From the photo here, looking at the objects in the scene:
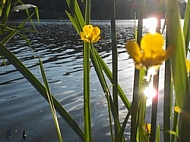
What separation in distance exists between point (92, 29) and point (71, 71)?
8.20 metres

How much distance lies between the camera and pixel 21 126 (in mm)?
4621

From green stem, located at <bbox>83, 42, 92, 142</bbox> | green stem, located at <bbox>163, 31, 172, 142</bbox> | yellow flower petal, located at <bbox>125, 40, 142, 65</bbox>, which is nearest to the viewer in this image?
yellow flower petal, located at <bbox>125, 40, 142, 65</bbox>

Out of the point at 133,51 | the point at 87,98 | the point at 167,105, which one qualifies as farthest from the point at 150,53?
the point at 87,98

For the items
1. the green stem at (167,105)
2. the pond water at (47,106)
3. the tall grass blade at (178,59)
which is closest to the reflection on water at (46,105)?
the pond water at (47,106)

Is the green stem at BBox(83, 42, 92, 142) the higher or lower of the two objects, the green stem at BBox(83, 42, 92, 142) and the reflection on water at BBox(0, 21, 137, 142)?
the higher

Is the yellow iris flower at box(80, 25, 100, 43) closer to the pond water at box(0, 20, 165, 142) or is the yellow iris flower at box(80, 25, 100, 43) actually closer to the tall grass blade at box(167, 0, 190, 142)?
Answer: the tall grass blade at box(167, 0, 190, 142)

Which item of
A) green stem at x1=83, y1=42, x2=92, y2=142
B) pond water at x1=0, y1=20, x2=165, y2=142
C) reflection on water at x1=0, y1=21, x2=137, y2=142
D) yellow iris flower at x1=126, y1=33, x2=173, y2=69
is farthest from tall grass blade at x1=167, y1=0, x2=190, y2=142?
reflection on water at x1=0, y1=21, x2=137, y2=142

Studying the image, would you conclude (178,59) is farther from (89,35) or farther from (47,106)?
(47,106)

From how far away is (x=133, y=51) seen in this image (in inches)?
10.6

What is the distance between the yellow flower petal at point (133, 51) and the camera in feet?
0.87

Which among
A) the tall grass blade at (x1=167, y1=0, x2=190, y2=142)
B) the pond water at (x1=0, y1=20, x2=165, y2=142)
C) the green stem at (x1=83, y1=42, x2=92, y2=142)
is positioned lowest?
the pond water at (x1=0, y1=20, x2=165, y2=142)

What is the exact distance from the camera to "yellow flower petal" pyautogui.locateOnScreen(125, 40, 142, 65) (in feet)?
0.87

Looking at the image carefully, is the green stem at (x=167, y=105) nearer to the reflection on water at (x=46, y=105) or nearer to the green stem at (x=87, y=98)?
the green stem at (x=87, y=98)

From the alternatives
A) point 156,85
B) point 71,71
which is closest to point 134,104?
point 156,85
